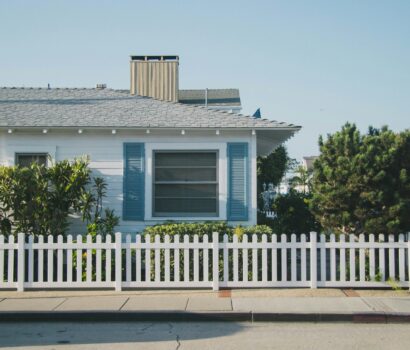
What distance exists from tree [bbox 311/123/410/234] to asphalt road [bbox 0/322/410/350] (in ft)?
9.17

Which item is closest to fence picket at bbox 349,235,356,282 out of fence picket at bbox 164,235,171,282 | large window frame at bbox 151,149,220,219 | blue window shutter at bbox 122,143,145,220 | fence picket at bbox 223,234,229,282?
fence picket at bbox 223,234,229,282

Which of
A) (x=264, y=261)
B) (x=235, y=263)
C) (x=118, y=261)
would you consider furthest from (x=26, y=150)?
(x=264, y=261)

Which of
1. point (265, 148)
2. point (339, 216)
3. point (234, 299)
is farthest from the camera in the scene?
point (265, 148)

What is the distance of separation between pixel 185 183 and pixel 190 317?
488 centimetres

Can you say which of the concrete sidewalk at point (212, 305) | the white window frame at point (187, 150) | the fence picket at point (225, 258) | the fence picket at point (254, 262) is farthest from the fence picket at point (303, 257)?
the white window frame at point (187, 150)

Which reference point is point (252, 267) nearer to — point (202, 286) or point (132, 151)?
point (202, 286)

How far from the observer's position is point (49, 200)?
11.5 meters

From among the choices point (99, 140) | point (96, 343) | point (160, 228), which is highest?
point (99, 140)

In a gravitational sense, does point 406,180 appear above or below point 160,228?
above

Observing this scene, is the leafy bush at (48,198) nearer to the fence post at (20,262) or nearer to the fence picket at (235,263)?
the fence post at (20,262)

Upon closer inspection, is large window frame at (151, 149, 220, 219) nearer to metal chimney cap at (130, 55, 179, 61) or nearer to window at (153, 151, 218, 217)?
window at (153, 151, 218, 217)

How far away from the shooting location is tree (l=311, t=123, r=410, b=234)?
9.97 m

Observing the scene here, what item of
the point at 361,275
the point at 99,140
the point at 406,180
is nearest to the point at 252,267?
the point at 361,275

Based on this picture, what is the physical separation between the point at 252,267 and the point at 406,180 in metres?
3.29
